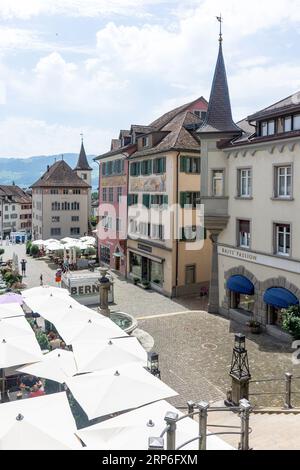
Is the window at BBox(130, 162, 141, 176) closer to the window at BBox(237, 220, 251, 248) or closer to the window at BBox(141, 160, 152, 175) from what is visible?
the window at BBox(141, 160, 152, 175)

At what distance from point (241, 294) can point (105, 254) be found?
22.5 m

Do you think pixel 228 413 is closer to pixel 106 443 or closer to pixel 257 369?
pixel 257 369

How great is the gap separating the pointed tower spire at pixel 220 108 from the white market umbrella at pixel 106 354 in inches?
595

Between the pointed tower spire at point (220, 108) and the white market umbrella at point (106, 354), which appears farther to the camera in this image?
the pointed tower spire at point (220, 108)

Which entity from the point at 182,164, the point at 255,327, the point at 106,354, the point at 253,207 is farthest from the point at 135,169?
the point at 106,354

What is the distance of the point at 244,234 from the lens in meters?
24.7

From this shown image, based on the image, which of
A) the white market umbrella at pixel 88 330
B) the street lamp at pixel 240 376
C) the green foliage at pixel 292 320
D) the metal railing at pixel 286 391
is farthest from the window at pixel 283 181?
the white market umbrella at pixel 88 330

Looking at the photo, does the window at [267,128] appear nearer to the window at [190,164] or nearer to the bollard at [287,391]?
the window at [190,164]

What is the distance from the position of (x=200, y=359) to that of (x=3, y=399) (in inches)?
330

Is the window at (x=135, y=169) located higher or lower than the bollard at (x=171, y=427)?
higher

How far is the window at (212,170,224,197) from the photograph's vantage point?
25812 millimetres

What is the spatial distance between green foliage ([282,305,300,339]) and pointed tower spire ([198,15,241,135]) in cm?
1115

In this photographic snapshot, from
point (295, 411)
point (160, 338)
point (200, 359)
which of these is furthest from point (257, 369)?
point (160, 338)

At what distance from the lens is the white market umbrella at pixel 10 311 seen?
19.4 metres
